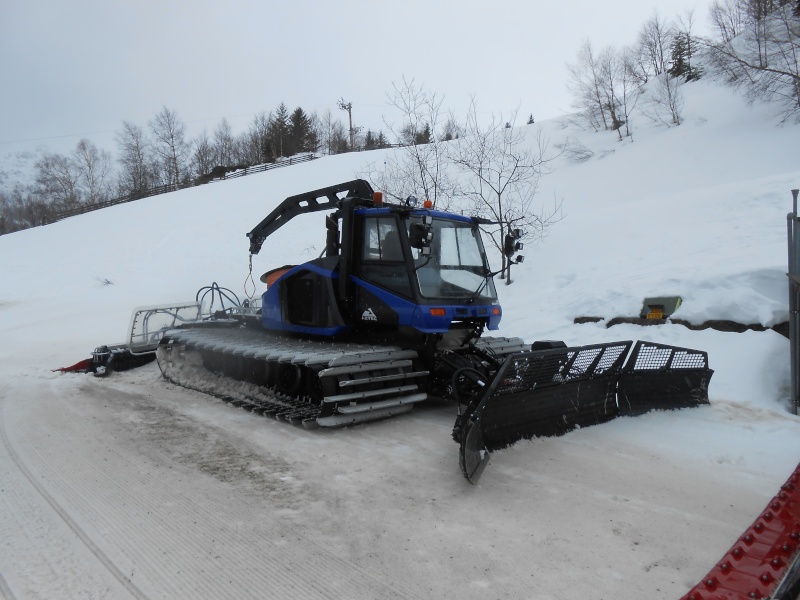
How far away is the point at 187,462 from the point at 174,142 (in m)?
62.9

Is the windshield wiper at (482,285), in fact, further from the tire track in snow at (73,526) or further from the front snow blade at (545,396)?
the tire track in snow at (73,526)

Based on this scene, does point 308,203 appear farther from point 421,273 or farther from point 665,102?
point 665,102

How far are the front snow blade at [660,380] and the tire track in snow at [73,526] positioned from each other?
4681mm

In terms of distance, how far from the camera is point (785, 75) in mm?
22891

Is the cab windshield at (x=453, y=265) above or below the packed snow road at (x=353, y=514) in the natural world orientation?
above

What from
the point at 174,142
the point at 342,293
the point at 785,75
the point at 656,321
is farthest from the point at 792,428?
the point at 174,142

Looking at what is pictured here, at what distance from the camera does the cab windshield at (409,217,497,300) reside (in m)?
6.31

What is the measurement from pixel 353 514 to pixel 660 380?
3.89 m

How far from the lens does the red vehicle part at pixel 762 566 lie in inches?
101

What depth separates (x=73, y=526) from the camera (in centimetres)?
363

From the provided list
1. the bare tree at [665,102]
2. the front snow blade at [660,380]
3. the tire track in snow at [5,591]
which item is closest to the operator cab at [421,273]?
the front snow blade at [660,380]

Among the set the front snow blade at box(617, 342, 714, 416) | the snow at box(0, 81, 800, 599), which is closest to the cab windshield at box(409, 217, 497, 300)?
the snow at box(0, 81, 800, 599)

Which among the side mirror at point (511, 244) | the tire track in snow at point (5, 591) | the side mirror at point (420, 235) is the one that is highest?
the side mirror at point (420, 235)

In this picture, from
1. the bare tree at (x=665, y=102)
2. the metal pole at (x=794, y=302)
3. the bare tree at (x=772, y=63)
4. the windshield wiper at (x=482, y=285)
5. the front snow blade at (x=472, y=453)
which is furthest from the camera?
the bare tree at (x=665, y=102)
